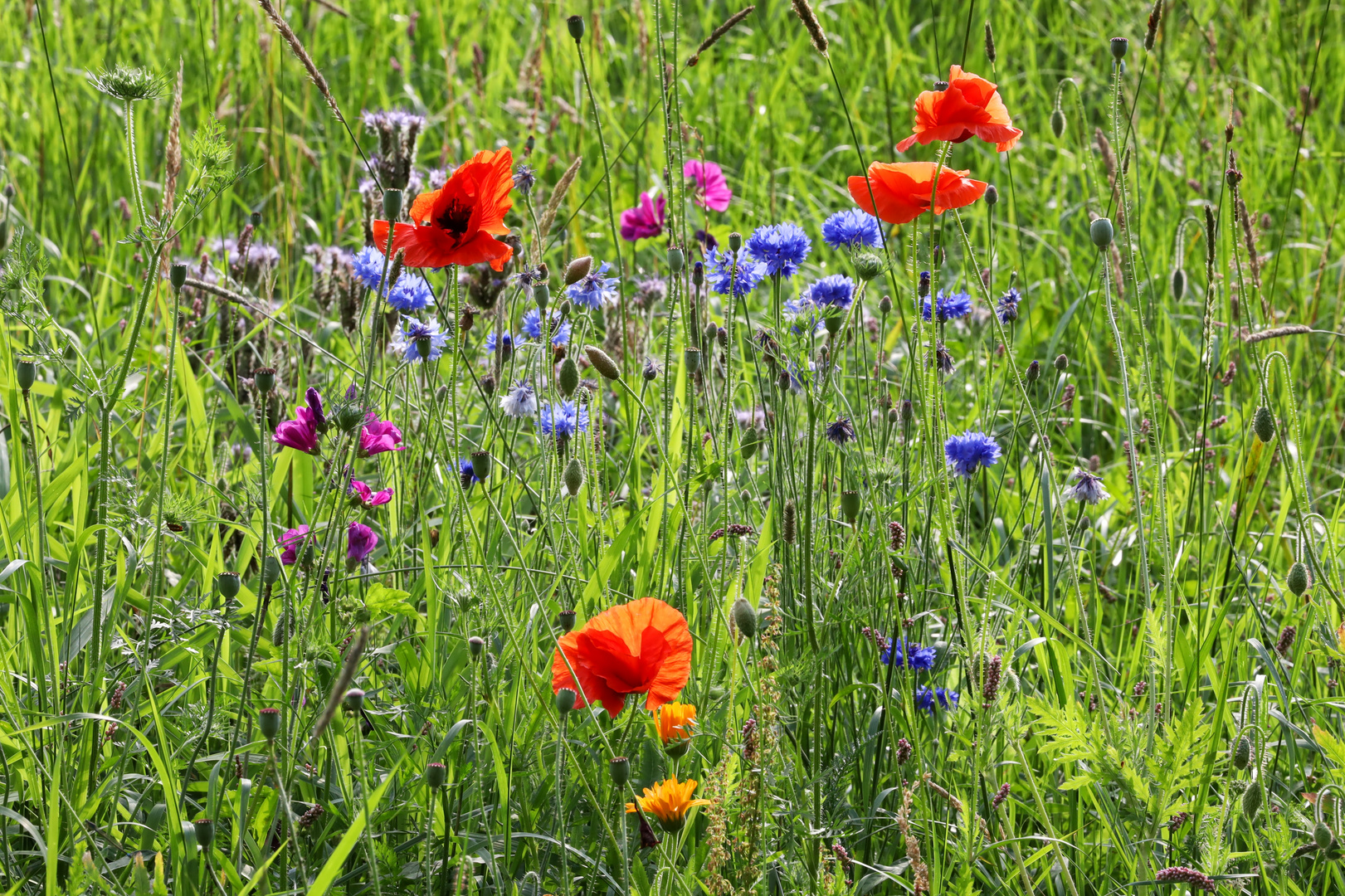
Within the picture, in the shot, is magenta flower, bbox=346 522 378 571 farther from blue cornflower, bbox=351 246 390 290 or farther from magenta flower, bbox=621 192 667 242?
magenta flower, bbox=621 192 667 242

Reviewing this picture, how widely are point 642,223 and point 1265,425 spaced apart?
1.35 meters

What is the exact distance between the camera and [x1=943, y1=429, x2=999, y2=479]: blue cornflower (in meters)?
1.75

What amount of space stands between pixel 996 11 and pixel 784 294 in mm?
2036

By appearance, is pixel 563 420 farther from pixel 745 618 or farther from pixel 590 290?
pixel 745 618

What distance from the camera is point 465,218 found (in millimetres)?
1391

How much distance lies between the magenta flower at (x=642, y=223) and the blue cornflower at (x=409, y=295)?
1.69 feet

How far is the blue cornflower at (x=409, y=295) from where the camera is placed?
2.01 metres

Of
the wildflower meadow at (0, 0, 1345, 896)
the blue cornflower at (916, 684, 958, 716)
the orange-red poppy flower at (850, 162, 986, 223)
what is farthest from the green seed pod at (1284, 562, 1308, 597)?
the orange-red poppy flower at (850, 162, 986, 223)

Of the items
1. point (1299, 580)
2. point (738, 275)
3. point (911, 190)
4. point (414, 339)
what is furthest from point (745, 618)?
point (738, 275)

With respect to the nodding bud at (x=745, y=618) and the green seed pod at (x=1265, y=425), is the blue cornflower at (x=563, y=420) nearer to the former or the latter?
the nodding bud at (x=745, y=618)

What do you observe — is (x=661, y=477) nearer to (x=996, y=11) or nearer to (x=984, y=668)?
(x=984, y=668)

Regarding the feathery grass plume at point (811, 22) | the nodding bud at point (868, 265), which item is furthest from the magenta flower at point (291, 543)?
the feathery grass plume at point (811, 22)

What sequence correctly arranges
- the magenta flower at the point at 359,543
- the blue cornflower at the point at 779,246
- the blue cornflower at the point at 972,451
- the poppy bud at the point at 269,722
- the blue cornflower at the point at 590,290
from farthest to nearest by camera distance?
the blue cornflower at the point at 590,290, the blue cornflower at the point at 779,246, the blue cornflower at the point at 972,451, the magenta flower at the point at 359,543, the poppy bud at the point at 269,722

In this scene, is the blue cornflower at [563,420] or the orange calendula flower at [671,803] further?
the blue cornflower at [563,420]
